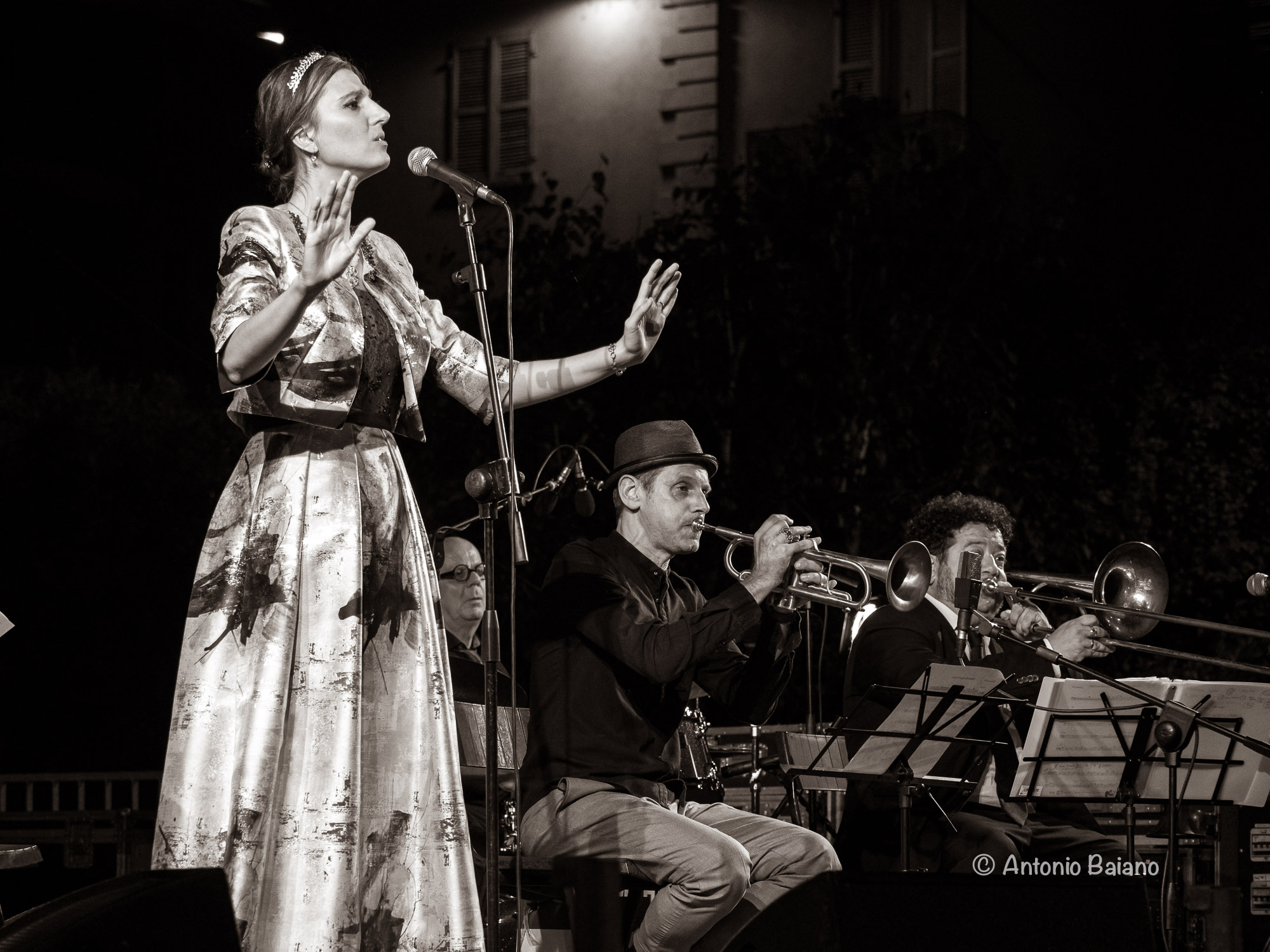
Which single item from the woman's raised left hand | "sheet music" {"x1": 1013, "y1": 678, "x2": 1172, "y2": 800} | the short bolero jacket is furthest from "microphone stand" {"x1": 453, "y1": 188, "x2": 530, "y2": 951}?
"sheet music" {"x1": 1013, "y1": 678, "x2": 1172, "y2": 800}

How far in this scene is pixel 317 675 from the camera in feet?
8.43

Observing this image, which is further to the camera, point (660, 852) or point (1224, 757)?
point (1224, 757)

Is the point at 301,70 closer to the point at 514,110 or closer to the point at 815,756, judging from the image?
the point at 815,756

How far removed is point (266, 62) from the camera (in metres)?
7.55

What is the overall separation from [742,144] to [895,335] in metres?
4.69

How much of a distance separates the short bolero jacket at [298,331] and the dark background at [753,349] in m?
4.48

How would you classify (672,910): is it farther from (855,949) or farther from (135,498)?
(135,498)

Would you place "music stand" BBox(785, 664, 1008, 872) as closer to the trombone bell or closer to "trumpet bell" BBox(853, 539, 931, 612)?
"trumpet bell" BBox(853, 539, 931, 612)

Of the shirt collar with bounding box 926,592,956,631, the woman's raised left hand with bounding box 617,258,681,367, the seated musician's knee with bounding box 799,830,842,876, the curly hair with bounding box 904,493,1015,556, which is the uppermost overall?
the woman's raised left hand with bounding box 617,258,681,367

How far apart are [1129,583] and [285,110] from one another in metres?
3.75

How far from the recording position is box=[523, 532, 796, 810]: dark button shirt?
3.86 m

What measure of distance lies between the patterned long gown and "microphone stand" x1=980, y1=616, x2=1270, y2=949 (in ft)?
7.14

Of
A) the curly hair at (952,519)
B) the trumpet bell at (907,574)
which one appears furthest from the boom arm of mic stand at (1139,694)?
the curly hair at (952,519)

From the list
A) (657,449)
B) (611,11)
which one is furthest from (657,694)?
(611,11)
